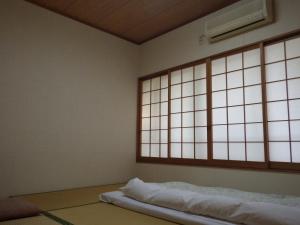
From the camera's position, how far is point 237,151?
3594 mm

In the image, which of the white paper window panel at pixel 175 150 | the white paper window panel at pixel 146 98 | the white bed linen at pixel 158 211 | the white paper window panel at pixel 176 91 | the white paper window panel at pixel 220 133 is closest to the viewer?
the white bed linen at pixel 158 211

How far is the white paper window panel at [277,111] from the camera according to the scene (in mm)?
3177

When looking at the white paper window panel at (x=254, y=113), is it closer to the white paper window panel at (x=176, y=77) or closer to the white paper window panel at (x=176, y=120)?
the white paper window panel at (x=176, y=120)

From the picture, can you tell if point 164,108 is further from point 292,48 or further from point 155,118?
point 292,48

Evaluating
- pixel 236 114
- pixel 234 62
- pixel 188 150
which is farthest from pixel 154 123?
pixel 234 62

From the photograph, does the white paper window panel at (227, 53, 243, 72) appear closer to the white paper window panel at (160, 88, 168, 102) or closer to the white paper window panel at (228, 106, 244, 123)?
the white paper window panel at (228, 106, 244, 123)

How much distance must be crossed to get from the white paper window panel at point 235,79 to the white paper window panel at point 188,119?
2.59 ft

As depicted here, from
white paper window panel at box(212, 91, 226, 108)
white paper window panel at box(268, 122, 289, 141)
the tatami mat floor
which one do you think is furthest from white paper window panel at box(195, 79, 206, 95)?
the tatami mat floor

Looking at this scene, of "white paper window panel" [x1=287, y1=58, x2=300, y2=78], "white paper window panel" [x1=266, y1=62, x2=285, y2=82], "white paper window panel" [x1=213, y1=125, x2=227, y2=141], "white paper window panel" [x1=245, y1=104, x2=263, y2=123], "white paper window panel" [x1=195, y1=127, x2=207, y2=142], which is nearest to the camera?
"white paper window panel" [x1=287, y1=58, x2=300, y2=78]

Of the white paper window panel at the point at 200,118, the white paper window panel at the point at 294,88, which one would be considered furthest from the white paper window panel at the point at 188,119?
the white paper window panel at the point at 294,88

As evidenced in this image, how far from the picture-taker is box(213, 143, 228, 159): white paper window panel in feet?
12.2

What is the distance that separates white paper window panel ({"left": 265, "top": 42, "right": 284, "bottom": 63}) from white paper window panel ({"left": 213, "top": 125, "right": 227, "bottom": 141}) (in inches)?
42.4

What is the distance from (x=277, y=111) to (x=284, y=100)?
0.16 meters

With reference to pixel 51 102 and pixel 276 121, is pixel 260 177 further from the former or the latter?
pixel 51 102
